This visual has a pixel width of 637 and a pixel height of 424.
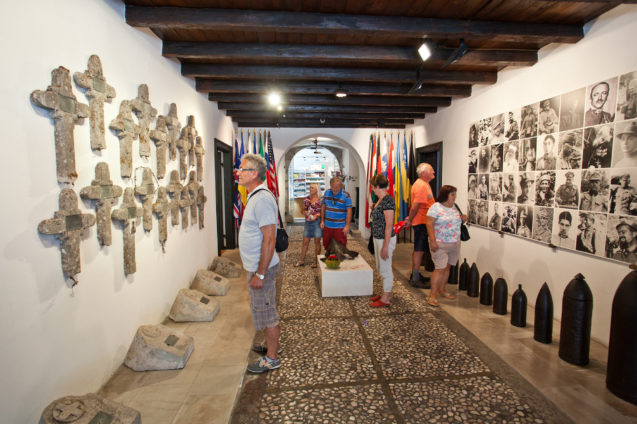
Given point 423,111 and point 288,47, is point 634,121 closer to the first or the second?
point 288,47

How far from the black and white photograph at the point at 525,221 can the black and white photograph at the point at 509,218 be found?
7 cm

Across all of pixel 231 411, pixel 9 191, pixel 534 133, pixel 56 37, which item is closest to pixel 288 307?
pixel 231 411

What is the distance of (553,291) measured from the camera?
3430 millimetres

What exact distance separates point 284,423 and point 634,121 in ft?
11.3

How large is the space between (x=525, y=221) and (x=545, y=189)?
1.53 ft

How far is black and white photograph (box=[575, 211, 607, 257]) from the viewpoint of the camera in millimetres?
2842

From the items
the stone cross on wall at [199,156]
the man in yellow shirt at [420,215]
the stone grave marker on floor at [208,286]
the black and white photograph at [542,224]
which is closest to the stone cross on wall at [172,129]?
the stone cross on wall at [199,156]

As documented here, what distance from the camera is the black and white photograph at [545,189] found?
3379 millimetres

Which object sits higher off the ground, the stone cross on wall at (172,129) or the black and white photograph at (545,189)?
the stone cross on wall at (172,129)

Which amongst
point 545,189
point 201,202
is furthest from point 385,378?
point 201,202

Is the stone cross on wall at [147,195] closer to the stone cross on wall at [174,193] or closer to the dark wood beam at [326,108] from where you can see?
the stone cross on wall at [174,193]

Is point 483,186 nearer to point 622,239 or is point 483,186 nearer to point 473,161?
point 473,161

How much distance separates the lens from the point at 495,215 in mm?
4320

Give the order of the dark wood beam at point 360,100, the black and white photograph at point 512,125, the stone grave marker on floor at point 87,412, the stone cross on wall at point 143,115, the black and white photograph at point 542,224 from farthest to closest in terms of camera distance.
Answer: the dark wood beam at point 360,100 < the black and white photograph at point 512,125 < the black and white photograph at point 542,224 < the stone cross on wall at point 143,115 < the stone grave marker on floor at point 87,412
